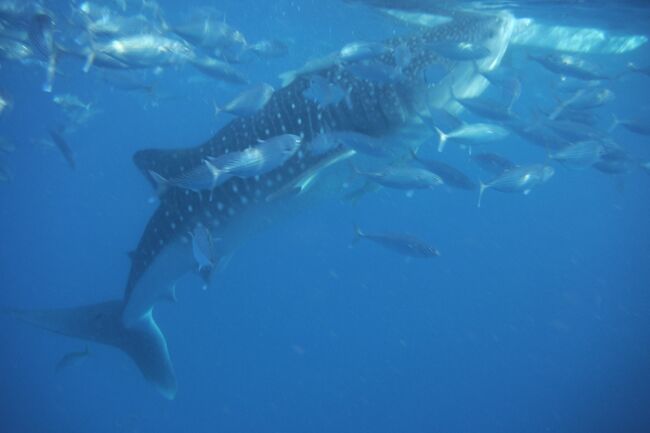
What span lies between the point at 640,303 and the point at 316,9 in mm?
73239

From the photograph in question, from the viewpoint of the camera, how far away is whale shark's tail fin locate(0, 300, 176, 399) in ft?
20.7

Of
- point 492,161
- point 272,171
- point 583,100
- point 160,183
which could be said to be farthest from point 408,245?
point 583,100

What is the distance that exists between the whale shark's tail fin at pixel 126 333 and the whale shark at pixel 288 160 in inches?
30.8

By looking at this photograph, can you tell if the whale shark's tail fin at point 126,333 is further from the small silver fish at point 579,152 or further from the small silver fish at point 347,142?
the small silver fish at point 579,152

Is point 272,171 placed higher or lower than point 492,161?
lower

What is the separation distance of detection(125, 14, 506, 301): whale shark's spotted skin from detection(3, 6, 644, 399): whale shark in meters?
0.01

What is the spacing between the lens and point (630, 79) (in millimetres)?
22891

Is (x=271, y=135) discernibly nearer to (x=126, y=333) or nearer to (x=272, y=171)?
(x=272, y=171)

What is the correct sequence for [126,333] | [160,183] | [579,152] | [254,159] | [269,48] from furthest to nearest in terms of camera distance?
[269,48] < [126,333] < [579,152] < [160,183] < [254,159]

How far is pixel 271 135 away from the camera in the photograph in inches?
182

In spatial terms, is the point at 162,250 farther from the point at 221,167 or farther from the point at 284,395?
the point at 284,395

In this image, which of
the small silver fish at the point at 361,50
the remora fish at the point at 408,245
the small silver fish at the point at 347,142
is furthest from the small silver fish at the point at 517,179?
the small silver fish at the point at 361,50

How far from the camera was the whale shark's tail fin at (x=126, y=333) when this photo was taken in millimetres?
6320

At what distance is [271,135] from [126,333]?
150 inches
